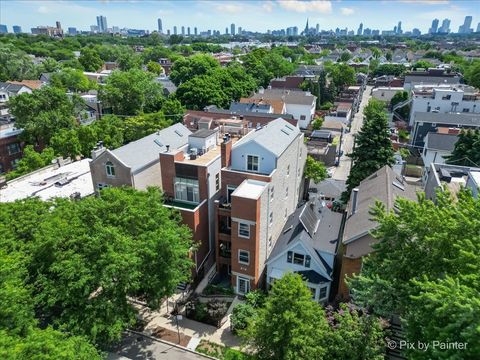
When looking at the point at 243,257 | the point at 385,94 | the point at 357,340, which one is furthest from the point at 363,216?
the point at 385,94

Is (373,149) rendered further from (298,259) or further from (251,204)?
(251,204)

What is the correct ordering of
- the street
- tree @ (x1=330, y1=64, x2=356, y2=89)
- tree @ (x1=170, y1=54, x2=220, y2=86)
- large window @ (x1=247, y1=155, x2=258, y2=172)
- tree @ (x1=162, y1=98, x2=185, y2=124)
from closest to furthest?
large window @ (x1=247, y1=155, x2=258, y2=172) < the street < tree @ (x1=162, y1=98, x2=185, y2=124) < tree @ (x1=170, y1=54, x2=220, y2=86) < tree @ (x1=330, y1=64, x2=356, y2=89)

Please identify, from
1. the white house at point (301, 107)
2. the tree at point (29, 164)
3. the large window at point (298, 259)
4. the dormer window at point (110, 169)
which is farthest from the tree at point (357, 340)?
the white house at point (301, 107)

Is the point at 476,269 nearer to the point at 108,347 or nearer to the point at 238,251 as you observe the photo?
the point at 238,251

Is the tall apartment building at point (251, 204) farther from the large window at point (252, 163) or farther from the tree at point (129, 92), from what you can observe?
the tree at point (129, 92)

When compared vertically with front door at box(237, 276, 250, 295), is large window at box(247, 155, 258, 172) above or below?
above

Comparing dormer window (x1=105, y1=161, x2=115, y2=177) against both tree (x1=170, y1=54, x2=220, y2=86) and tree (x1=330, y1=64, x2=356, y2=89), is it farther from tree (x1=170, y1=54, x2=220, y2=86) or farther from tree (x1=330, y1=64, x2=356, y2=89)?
tree (x1=330, y1=64, x2=356, y2=89)

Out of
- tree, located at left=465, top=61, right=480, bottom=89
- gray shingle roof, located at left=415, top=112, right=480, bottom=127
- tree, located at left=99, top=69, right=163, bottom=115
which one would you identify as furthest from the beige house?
tree, located at left=465, top=61, right=480, bottom=89
